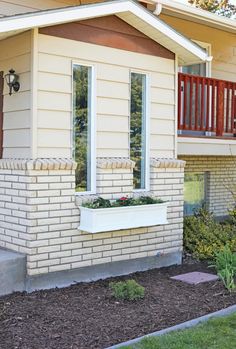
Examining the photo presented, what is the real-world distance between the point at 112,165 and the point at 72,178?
66cm

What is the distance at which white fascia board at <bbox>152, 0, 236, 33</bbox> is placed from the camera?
840cm

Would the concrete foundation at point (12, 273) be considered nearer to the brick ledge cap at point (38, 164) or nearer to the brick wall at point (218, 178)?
the brick ledge cap at point (38, 164)

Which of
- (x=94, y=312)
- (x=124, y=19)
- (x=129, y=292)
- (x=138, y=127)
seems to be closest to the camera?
(x=94, y=312)

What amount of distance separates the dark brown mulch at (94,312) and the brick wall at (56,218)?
0.40m

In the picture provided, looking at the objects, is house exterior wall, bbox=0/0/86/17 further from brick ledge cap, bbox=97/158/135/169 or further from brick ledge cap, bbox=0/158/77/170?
brick ledge cap, bbox=97/158/135/169

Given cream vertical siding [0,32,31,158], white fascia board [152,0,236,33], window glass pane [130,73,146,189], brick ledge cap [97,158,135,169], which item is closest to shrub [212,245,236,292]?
window glass pane [130,73,146,189]

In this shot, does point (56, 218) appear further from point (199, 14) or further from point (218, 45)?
point (218, 45)

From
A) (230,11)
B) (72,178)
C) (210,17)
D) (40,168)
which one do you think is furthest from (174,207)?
(230,11)

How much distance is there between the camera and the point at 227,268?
632 cm

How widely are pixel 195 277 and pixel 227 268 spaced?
1.86ft

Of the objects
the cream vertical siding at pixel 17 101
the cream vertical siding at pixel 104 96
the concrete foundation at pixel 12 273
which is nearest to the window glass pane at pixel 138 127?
the cream vertical siding at pixel 104 96

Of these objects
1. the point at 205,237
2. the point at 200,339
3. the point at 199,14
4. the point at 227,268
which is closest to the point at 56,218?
the point at 227,268

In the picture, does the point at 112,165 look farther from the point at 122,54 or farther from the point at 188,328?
the point at 188,328

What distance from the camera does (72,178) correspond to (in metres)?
6.18
